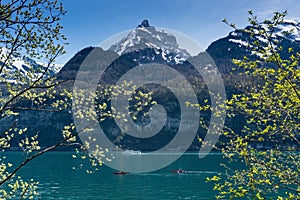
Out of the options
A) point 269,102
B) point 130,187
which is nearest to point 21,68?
point 269,102

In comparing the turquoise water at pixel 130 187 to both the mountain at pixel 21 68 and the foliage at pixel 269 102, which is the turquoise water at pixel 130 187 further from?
the mountain at pixel 21 68

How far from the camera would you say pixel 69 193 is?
9538 cm

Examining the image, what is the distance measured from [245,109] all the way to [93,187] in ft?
321

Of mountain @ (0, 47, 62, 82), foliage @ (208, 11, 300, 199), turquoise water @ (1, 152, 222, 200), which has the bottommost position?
turquoise water @ (1, 152, 222, 200)

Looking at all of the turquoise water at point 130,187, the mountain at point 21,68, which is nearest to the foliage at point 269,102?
the mountain at point 21,68

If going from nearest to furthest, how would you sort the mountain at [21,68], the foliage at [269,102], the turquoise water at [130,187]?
the mountain at [21,68] → the foliage at [269,102] → the turquoise water at [130,187]

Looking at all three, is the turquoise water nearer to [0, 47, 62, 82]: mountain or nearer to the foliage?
the foliage

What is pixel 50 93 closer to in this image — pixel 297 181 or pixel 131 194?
pixel 297 181

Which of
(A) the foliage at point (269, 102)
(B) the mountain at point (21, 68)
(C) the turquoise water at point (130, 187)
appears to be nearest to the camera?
(B) the mountain at point (21, 68)

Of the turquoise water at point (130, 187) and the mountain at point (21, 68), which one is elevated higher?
the mountain at point (21, 68)

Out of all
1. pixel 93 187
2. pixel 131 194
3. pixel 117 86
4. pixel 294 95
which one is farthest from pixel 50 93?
pixel 93 187

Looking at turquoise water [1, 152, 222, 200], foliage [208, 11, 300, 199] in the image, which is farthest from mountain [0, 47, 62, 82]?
turquoise water [1, 152, 222, 200]

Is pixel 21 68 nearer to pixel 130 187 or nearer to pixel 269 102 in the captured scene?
pixel 269 102

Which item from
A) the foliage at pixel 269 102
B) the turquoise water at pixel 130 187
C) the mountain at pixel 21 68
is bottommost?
the turquoise water at pixel 130 187
